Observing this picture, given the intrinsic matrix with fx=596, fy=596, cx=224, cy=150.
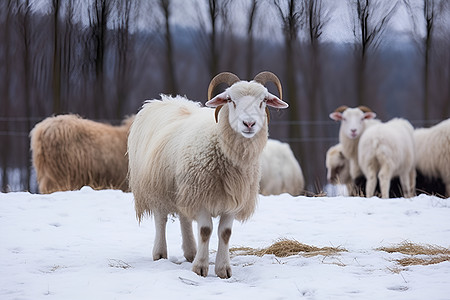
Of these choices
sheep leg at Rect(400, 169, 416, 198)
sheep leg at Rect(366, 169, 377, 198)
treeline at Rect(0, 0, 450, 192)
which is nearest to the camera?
treeline at Rect(0, 0, 450, 192)

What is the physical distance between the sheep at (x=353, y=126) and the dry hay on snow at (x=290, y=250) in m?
6.30

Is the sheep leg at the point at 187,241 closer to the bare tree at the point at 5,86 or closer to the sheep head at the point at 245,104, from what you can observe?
the sheep head at the point at 245,104

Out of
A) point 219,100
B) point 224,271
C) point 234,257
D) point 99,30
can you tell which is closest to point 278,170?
point 99,30

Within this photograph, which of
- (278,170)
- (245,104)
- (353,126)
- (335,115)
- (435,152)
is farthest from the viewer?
(278,170)

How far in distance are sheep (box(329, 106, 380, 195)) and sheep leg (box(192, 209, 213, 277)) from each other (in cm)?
720

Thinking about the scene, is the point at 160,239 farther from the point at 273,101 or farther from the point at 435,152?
the point at 435,152

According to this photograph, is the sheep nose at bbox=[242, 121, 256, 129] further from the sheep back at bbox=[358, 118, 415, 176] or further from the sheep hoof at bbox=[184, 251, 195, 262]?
the sheep back at bbox=[358, 118, 415, 176]

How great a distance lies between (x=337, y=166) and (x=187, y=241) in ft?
27.5

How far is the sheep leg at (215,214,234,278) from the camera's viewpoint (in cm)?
481

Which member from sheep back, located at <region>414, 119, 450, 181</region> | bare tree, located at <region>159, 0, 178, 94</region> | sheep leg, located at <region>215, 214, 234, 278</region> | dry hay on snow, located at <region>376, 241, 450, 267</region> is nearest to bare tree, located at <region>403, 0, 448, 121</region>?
sheep back, located at <region>414, 119, 450, 181</region>

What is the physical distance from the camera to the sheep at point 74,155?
995 cm

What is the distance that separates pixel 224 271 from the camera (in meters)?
4.79

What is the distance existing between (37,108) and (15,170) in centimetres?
235

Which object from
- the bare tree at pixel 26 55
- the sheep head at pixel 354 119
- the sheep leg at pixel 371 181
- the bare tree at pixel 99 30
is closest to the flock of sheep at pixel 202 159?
the bare tree at pixel 99 30
